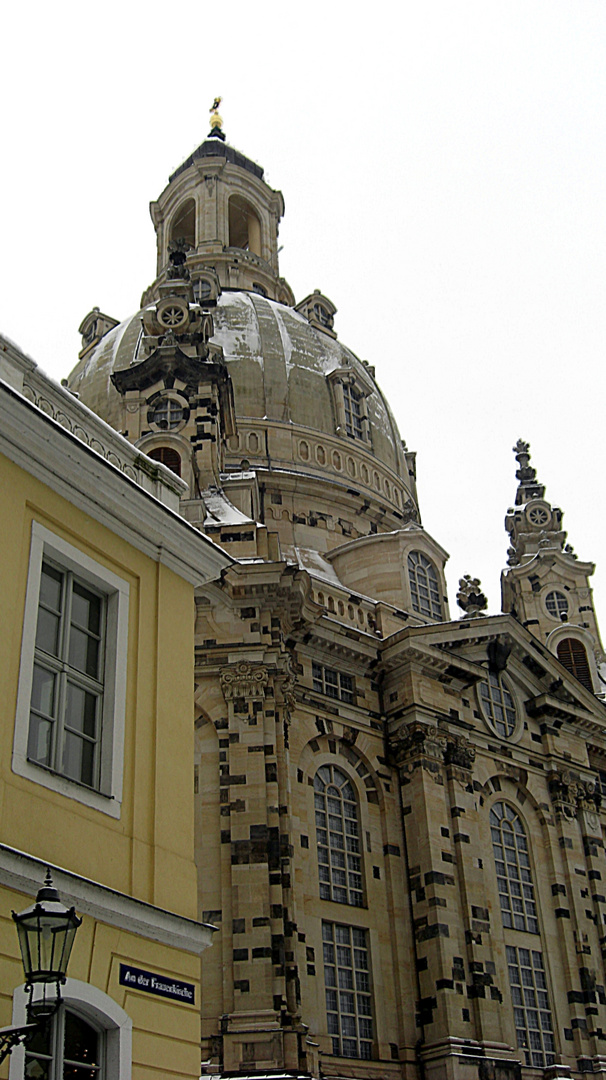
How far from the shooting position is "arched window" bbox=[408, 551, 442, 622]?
33.2m

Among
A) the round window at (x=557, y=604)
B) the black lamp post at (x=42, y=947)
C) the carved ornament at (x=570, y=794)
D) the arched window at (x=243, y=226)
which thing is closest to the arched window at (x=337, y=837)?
the carved ornament at (x=570, y=794)

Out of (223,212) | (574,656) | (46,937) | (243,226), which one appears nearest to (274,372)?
(574,656)

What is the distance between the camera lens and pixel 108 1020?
32.2 ft

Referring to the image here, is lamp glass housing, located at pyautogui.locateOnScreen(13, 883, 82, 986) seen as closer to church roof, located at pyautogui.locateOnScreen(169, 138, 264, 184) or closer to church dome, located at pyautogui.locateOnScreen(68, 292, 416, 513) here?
church dome, located at pyautogui.locateOnScreen(68, 292, 416, 513)

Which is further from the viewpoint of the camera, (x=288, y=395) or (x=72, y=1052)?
(x=288, y=395)

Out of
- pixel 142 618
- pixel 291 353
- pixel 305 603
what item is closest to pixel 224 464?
pixel 291 353

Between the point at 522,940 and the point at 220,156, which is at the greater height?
the point at 220,156

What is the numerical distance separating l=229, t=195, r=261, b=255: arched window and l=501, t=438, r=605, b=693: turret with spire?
19.4 m

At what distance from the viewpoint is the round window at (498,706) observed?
99.4ft

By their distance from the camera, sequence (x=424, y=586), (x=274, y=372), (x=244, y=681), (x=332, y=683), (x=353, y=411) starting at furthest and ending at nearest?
(x=353, y=411), (x=274, y=372), (x=424, y=586), (x=332, y=683), (x=244, y=681)

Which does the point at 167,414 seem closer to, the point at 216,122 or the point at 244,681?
the point at 244,681

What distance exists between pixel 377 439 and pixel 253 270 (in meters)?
11.3

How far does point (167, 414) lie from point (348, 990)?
16.4 meters

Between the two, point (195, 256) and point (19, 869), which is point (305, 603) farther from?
point (195, 256)
